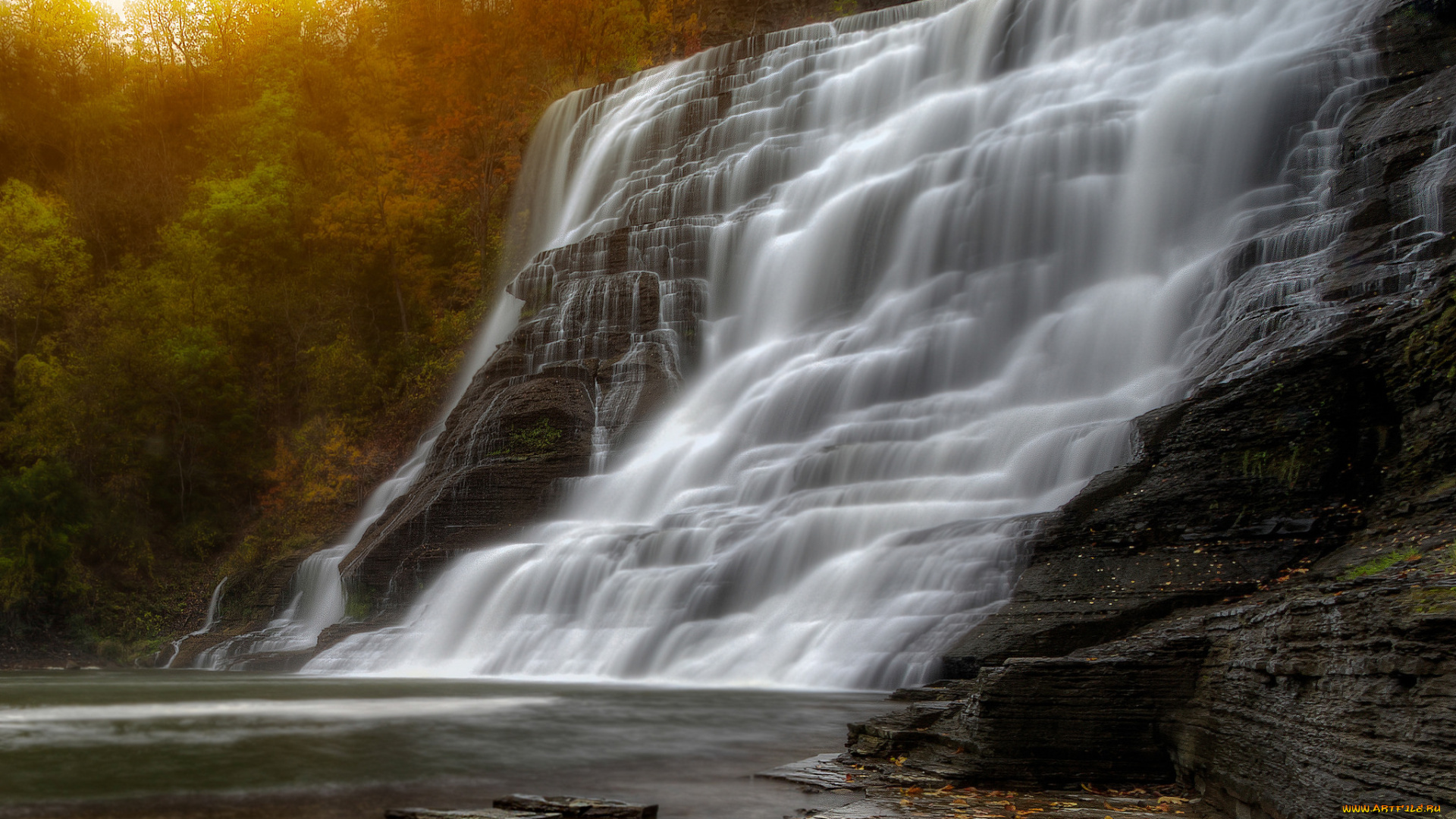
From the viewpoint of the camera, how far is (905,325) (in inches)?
732

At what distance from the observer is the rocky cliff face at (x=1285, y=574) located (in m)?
4.02

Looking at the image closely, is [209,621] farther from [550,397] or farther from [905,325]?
[905,325]

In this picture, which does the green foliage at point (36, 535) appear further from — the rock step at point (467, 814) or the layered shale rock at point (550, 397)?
the rock step at point (467, 814)

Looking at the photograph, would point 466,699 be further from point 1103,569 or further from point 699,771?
point 1103,569

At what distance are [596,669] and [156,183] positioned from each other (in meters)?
29.3

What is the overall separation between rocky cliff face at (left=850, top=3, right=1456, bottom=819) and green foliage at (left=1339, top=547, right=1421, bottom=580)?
3 cm

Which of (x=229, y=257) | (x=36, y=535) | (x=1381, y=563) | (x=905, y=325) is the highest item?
(x=229, y=257)

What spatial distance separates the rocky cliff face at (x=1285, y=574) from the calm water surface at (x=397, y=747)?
115 centimetres

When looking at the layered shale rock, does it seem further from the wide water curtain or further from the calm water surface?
the calm water surface

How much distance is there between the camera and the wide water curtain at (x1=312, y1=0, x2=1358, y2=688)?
40.3ft

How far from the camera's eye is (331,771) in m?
6.10

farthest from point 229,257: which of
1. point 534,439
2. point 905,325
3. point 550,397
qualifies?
point 905,325

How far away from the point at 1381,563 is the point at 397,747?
692 cm

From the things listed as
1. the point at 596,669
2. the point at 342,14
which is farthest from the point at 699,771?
the point at 342,14
